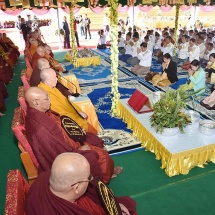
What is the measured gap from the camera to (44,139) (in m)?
2.29

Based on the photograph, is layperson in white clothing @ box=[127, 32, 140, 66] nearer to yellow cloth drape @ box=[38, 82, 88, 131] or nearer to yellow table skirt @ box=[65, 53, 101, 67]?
yellow table skirt @ box=[65, 53, 101, 67]

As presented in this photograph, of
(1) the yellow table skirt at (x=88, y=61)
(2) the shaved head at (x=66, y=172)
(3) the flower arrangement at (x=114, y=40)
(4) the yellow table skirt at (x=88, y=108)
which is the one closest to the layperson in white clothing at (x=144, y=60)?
(1) the yellow table skirt at (x=88, y=61)

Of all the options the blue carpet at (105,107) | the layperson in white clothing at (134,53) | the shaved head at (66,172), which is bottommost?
the blue carpet at (105,107)

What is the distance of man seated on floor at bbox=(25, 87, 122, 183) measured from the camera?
90.8 inches

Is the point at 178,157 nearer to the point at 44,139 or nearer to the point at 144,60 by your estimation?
the point at 44,139

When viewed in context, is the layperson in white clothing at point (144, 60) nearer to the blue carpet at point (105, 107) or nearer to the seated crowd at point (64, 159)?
the blue carpet at point (105, 107)

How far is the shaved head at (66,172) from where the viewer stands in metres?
1.43

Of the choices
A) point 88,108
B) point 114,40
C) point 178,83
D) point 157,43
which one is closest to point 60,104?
point 88,108

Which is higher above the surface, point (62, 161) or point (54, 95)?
point (62, 161)

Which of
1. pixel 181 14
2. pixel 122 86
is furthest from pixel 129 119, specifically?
pixel 181 14

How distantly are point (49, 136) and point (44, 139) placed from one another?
0.06 meters

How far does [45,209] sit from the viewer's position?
56.9 inches

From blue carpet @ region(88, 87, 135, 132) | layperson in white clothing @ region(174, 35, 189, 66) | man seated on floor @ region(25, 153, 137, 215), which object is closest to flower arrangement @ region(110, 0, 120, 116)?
blue carpet @ region(88, 87, 135, 132)

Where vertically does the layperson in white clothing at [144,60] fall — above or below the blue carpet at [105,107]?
above
